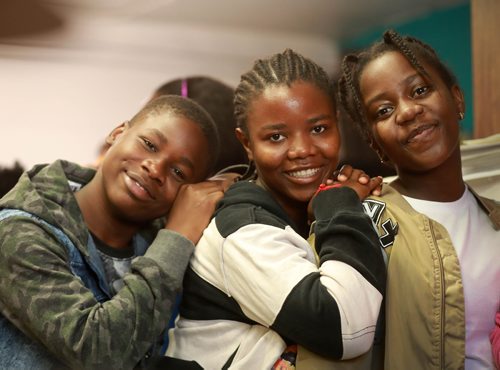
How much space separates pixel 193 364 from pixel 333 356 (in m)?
0.22

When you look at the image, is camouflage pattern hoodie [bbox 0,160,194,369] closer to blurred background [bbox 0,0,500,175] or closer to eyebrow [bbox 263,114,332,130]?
eyebrow [bbox 263,114,332,130]

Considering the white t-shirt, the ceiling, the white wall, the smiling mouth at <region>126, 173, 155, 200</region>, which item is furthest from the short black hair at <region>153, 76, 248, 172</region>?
the ceiling

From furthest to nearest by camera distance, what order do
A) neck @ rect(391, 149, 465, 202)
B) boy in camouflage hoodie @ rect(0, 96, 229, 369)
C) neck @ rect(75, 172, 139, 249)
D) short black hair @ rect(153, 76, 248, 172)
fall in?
1. short black hair @ rect(153, 76, 248, 172)
2. neck @ rect(75, 172, 139, 249)
3. neck @ rect(391, 149, 465, 202)
4. boy in camouflage hoodie @ rect(0, 96, 229, 369)

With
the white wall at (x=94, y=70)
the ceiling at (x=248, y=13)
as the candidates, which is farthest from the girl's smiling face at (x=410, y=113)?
the ceiling at (x=248, y=13)

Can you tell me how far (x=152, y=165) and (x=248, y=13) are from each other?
6.56 ft

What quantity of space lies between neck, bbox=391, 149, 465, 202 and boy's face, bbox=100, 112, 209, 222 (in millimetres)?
363

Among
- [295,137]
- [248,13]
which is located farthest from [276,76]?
[248,13]

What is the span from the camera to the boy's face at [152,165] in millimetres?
1051

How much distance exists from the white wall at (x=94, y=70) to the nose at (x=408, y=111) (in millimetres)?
1146

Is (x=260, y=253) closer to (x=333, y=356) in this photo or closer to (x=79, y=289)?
(x=333, y=356)

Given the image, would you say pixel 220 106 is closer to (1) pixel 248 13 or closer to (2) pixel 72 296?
(2) pixel 72 296

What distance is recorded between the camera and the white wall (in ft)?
7.55

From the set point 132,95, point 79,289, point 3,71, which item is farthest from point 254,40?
point 79,289

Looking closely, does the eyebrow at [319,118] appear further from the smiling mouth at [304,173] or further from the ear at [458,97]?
the ear at [458,97]
